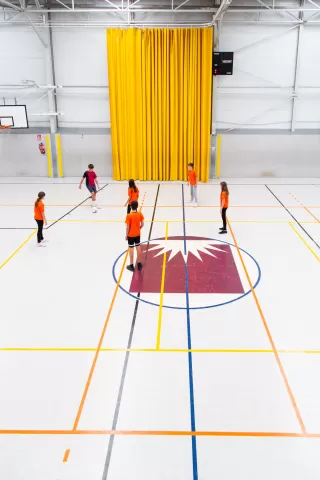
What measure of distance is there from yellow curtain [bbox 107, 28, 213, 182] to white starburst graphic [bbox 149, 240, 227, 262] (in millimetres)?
9486

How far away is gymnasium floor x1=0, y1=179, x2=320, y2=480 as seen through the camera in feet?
13.9

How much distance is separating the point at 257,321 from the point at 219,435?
2724 mm

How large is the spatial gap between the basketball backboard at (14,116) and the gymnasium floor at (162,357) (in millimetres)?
9371

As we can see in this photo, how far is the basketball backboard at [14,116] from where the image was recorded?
18.8 m

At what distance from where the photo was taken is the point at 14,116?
742 inches

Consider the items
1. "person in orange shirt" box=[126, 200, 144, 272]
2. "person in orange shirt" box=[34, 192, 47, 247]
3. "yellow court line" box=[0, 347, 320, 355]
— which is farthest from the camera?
"person in orange shirt" box=[34, 192, 47, 247]

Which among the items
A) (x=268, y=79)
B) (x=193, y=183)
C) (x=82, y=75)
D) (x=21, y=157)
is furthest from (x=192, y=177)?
(x=21, y=157)

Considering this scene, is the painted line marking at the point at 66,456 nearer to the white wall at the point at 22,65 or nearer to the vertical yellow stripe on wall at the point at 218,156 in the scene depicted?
the vertical yellow stripe on wall at the point at 218,156

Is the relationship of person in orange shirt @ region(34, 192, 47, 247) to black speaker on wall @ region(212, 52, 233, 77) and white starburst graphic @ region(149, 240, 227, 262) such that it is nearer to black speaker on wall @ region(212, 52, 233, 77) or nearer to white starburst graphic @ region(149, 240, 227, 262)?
white starburst graphic @ region(149, 240, 227, 262)

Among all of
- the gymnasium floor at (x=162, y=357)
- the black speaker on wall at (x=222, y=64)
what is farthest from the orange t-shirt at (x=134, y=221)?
the black speaker on wall at (x=222, y=64)

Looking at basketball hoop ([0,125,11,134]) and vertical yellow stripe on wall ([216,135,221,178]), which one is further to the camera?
vertical yellow stripe on wall ([216,135,221,178])

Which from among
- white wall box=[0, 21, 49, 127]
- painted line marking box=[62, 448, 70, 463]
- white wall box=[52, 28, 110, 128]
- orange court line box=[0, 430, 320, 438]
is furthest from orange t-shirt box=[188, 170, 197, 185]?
painted line marking box=[62, 448, 70, 463]

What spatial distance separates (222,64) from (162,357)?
54.0 ft

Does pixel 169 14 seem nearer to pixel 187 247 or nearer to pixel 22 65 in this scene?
pixel 22 65
